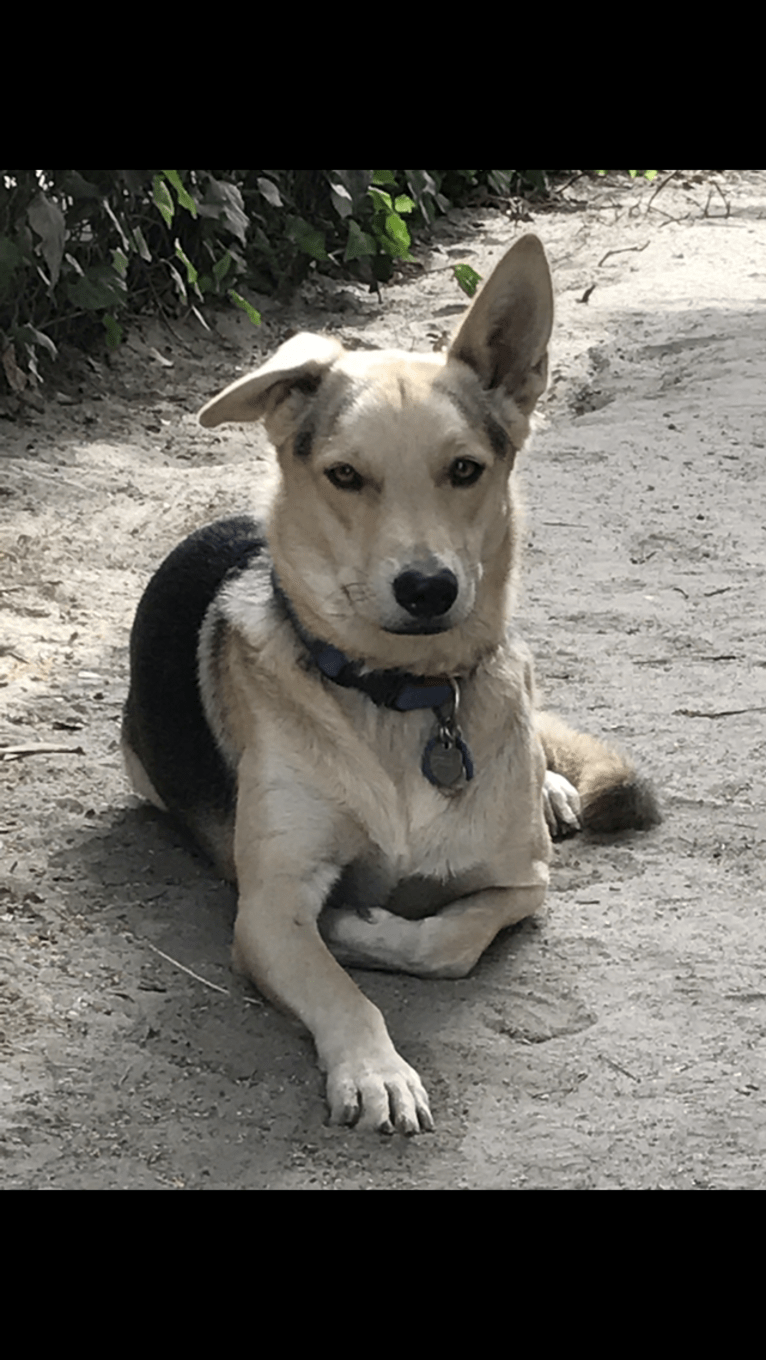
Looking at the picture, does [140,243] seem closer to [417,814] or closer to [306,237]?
[306,237]

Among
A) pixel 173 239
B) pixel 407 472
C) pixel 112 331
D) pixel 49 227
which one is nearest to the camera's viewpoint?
pixel 407 472

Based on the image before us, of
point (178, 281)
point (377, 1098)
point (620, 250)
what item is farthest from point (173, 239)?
point (377, 1098)

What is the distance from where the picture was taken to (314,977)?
3.41 metres

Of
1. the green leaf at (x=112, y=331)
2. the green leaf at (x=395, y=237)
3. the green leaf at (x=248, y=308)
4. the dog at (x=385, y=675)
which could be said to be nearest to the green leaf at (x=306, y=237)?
the green leaf at (x=395, y=237)

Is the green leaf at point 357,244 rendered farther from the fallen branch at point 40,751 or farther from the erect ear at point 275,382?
the erect ear at point 275,382

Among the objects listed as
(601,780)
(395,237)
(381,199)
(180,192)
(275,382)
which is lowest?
Answer: (395,237)

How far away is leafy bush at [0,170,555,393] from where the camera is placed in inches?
296

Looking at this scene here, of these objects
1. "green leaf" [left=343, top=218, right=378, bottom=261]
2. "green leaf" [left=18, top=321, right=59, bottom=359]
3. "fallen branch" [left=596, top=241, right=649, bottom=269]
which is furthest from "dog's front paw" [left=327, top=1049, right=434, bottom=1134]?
"fallen branch" [left=596, top=241, right=649, bottom=269]

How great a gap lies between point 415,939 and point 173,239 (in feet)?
20.2

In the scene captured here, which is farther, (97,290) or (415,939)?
(97,290)

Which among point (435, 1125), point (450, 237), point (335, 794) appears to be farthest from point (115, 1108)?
point (450, 237)

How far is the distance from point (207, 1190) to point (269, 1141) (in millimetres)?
195

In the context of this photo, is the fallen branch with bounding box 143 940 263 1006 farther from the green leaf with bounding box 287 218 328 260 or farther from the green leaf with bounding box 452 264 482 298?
the green leaf with bounding box 287 218 328 260

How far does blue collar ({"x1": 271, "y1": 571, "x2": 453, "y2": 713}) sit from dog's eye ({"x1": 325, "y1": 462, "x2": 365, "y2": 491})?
415 millimetres
